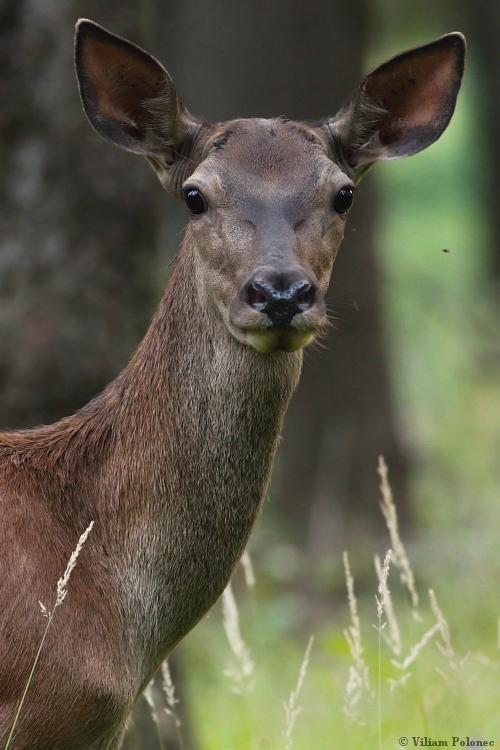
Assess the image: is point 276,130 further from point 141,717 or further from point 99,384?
point 141,717

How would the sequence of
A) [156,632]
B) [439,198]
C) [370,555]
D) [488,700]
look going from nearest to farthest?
[156,632], [488,700], [370,555], [439,198]

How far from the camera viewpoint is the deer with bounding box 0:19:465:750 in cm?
452

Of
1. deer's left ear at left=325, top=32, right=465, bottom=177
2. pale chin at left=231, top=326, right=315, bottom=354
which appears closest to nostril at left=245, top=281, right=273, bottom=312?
pale chin at left=231, top=326, right=315, bottom=354

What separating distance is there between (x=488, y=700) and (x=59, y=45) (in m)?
4.67

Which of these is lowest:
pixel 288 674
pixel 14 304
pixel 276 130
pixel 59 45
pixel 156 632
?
pixel 288 674

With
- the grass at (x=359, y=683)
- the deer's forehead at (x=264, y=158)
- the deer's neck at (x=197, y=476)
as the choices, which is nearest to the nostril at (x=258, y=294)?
the deer's neck at (x=197, y=476)

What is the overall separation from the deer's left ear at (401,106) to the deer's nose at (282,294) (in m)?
1.35

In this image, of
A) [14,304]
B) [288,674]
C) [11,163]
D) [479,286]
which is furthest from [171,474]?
[479,286]

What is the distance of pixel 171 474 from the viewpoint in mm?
5008

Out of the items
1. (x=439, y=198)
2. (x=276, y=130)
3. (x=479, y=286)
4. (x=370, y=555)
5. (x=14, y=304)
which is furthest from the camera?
(x=439, y=198)

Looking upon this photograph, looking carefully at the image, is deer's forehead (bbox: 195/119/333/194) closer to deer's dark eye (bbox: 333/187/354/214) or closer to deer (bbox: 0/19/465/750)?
deer (bbox: 0/19/465/750)

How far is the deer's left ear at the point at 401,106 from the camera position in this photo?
18.4 feet

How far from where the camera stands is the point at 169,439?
506 centimetres

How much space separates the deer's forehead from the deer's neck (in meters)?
0.59
